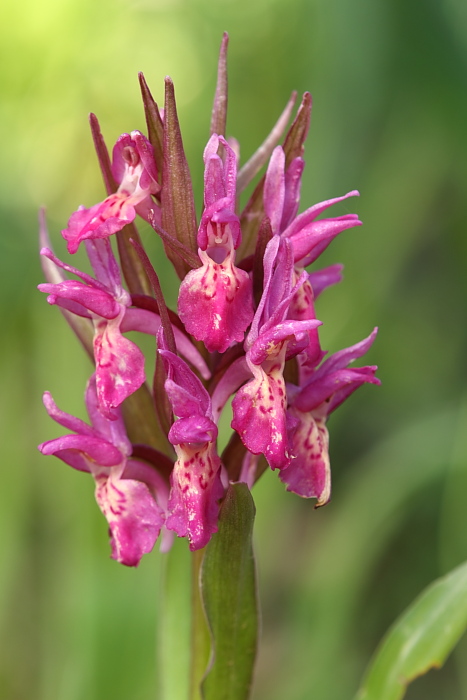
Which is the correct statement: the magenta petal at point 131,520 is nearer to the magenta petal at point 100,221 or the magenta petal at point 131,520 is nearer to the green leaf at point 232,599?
the green leaf at point 232,599

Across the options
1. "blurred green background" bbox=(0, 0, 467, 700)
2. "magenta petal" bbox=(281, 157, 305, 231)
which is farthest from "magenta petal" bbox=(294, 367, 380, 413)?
"blurred green background" bbox=(0, 0, 467, 700)

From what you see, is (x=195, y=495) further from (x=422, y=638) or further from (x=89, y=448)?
(x=422, y=638)

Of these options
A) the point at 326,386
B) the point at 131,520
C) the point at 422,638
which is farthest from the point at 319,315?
the point at 131,520

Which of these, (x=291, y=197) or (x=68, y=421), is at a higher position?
(x=291, y=197)

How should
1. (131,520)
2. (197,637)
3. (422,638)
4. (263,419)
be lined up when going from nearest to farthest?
(263,419)
(131,520)
(197,637)
(422,638)

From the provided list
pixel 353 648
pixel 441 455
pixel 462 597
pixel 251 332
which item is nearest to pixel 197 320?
pixel 251 332

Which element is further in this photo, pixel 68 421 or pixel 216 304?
pixel 68 421

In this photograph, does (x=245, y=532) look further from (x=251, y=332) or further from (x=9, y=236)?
(x=9, y=236)
